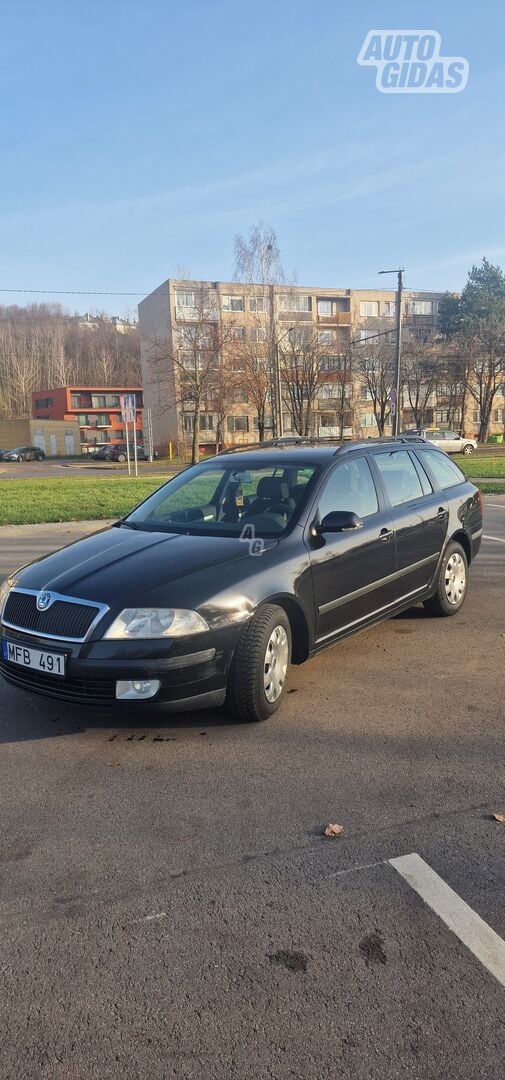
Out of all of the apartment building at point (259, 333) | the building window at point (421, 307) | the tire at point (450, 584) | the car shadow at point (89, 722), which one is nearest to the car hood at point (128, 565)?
the car shadow at point (89, 722)

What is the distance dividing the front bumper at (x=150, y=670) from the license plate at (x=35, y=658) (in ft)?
0.09

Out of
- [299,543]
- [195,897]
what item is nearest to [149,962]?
[195,897]

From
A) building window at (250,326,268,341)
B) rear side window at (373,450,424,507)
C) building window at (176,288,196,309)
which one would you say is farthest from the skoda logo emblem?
building window at (176,288,196,309)


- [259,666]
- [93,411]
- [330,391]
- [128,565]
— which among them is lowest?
[259,666]

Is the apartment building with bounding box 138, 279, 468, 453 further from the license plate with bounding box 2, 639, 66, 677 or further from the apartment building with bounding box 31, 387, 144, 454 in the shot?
the license plate with bounding box 2, 639, 66, 677

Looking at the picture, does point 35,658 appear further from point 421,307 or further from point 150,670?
Result: point 421,307

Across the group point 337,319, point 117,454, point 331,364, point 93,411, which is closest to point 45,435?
point 93,411

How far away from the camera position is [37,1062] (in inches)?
73.5

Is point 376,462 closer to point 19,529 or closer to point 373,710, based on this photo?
point 373,710

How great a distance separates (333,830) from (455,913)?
0.62 m

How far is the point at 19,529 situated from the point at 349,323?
60.7 meters

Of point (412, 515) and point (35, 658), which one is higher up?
point (412, 515)

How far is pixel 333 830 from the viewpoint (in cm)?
290

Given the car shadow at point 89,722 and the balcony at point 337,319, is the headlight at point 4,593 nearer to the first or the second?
the car shadow at point 89,722
